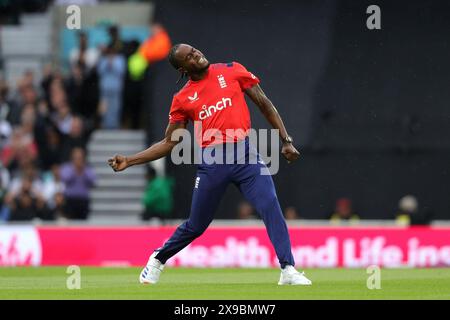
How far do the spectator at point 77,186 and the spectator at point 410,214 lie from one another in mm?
5517

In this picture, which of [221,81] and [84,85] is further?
[84,85]

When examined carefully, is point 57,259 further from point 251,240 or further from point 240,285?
point 240,285

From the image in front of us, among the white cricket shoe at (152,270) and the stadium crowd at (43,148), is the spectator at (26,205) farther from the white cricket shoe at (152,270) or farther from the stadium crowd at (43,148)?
the white cricket shoe at (152,270)

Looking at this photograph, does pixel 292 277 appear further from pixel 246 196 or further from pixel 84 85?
pixel 84 85

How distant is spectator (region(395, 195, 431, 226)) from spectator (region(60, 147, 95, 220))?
18.1 ft

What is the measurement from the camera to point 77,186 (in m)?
23.5

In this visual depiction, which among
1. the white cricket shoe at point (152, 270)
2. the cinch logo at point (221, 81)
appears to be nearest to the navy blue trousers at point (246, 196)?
the white cricket shoe at point (152, 270)

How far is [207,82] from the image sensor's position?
43.4 feet

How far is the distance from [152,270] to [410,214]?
32.4ft

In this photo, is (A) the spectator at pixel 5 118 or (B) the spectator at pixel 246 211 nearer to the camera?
(B) the spectator at pixel 246 211

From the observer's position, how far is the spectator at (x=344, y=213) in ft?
76.7

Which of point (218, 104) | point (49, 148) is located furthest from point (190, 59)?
point (49, 148)
